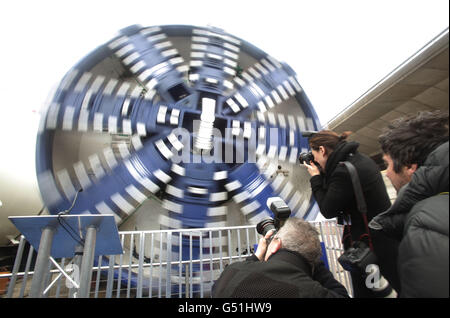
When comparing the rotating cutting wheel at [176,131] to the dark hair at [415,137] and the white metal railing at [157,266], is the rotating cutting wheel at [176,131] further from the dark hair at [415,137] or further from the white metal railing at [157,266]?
the dark hair at [415,137]

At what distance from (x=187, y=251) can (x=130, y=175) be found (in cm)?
83

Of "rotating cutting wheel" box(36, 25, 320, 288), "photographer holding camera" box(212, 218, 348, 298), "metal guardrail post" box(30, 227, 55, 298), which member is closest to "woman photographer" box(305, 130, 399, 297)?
"photographer holding camera" box(212, 218, 348, 298)

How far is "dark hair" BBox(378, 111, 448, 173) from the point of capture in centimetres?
65

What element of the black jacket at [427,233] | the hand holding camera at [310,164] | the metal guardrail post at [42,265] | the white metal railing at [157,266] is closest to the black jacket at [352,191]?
the hand holding camera at [310,164]

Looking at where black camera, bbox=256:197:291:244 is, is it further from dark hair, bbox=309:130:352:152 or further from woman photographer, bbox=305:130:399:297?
dark hair, bbox=309:130:352:152

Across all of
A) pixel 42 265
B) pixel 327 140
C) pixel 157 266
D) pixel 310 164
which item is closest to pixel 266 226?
pixel 310 164

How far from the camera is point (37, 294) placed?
2.89ft

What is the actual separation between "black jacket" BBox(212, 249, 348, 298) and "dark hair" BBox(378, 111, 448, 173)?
1.50ft

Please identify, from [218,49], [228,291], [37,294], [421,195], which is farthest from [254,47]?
[37,294]

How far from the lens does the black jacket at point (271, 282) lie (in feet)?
1.97

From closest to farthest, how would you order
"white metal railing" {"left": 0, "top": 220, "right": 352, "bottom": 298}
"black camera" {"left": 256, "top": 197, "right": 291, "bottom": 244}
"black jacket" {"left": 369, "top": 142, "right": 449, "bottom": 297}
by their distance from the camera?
1. "black jacket" {"left": 369, "top": 142, "right": 449, "bottom": 297}
2. "black camera" {"left": 256, "top": 197, "right": 291, "bottom": 244}
3. "white metal railing" {"left": 0, "top": 220, "right": 352, "bottom": 298}

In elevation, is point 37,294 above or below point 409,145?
below

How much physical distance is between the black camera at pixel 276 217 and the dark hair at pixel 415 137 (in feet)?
1.34
